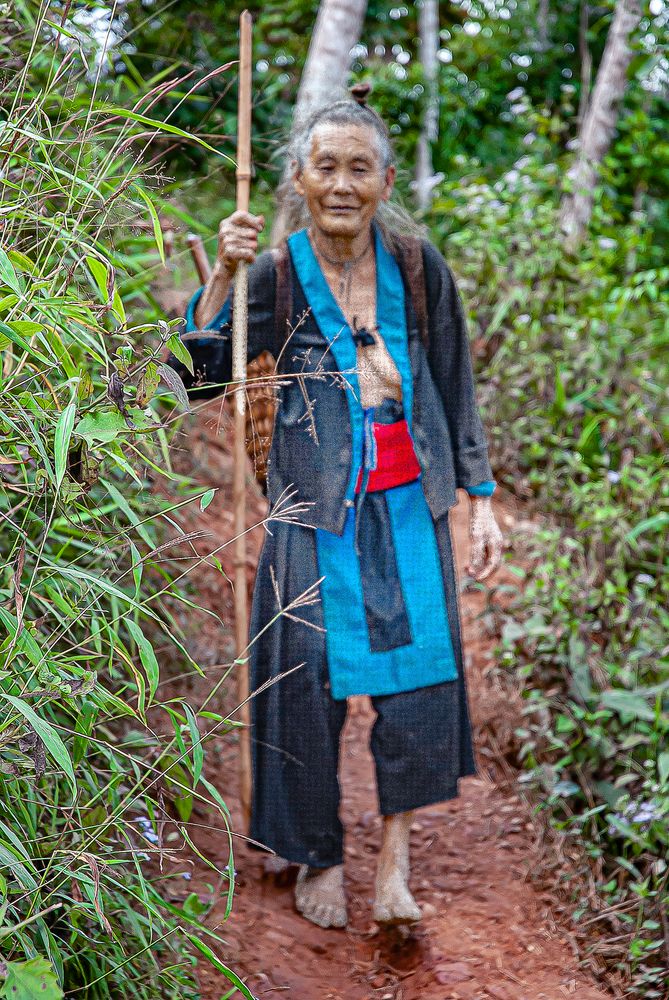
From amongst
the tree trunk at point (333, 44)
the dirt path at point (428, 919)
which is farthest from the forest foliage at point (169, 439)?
the tree trunk at point (333, 44)

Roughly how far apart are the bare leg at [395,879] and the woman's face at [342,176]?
5.22ft

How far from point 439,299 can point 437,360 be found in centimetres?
17

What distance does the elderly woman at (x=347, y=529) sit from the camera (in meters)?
2.81

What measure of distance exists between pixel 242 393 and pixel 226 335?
19cm

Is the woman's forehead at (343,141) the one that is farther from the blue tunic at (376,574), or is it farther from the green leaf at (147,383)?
the green leaf at (147,383)

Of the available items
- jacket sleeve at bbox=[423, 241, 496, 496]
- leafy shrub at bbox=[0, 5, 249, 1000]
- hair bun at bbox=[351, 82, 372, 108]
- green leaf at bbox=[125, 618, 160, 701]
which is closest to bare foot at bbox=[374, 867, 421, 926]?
leafy shrub at bbox=[0, 5, 249, 1000]

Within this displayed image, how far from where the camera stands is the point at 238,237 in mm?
2689

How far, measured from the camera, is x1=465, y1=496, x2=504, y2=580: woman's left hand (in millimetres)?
2982

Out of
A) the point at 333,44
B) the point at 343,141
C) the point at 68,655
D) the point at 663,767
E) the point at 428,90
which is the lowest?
the point at 663,767

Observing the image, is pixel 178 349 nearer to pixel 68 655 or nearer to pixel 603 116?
pixel 68 655

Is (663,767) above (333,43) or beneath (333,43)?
beneath

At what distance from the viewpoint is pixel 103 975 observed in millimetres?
1922

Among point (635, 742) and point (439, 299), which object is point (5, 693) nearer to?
point (439, 299)

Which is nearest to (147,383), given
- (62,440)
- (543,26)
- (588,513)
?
(62,440)
